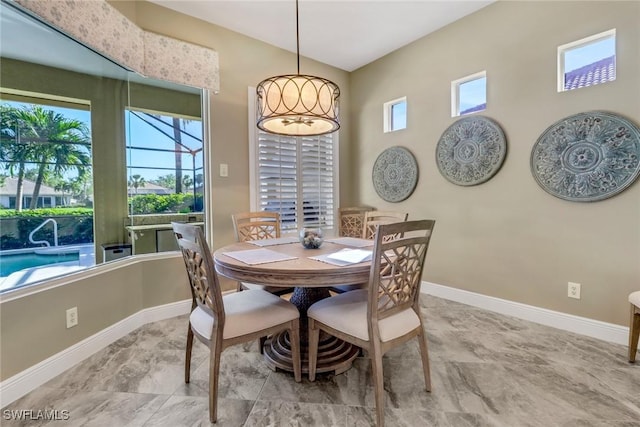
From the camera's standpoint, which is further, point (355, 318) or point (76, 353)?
point (76, 353)

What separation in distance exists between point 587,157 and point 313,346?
2376 millimetres

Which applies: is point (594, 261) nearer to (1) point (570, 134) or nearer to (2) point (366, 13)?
(1) point (570, 134)

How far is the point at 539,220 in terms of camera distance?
2479 millimetres

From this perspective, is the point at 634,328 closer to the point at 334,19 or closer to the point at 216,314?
the point at 216,314

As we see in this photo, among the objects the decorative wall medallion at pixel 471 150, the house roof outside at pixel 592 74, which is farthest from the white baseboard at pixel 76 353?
the house roof outside at pixel 592 74

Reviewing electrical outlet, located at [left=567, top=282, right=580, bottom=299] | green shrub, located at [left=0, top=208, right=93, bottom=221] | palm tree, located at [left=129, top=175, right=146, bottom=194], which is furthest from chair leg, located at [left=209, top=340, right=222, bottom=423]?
electrical outlet, located at [left=567, top=282, right=580, bottom=299]

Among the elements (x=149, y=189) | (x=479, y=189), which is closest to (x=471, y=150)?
(x=479, y=189)

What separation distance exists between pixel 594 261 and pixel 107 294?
12.2 feet

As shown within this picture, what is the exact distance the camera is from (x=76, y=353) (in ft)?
6.49

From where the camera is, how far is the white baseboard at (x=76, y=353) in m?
1.63

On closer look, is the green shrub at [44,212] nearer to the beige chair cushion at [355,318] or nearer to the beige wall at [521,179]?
the beige chair cushion at [355,318]

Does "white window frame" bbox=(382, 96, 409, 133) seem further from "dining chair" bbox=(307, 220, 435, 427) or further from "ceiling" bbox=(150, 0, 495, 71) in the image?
"dining chair" bbox=(307, 220, 435, 427)

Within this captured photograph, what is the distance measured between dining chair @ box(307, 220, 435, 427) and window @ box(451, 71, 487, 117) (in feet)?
6.41

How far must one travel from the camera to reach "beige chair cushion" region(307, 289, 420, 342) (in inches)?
57.7
